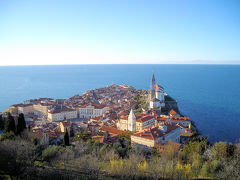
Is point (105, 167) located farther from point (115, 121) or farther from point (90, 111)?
point (90, 111)

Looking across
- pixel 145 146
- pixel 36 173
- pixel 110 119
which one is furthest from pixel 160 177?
pixel 110 119

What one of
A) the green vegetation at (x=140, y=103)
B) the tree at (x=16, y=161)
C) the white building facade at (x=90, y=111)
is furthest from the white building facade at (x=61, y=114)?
the tree at (x=16, y=161)

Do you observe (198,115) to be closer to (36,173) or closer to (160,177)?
(160,177)

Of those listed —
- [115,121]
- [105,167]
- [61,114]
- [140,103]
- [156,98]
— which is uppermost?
[105,167]

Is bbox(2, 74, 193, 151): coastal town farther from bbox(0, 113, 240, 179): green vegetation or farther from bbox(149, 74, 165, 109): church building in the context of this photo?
bbox(0, 113, 240, 179): green vegetation

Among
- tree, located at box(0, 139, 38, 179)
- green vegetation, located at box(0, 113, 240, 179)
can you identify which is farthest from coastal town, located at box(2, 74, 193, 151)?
tree, located at box(0, 139, 38, 179)

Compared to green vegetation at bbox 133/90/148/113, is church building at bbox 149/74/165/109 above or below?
above

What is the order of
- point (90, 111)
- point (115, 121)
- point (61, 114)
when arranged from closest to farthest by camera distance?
point (115, 121) < point (61, 114) < point (90, 111)

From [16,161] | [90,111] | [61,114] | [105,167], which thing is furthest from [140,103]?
[16,161]

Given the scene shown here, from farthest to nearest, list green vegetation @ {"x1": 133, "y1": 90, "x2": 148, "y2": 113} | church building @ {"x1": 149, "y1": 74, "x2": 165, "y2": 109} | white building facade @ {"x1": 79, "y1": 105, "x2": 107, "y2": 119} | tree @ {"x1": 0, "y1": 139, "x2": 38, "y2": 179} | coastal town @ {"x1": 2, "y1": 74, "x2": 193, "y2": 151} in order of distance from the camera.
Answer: white building facade @ {"x1": 79, "y1": 105, "x2": 107, "y2": 119} < green vegetation @ {"x1": 133, "y1": 90, "x2": 148, "y2": 113} < church building @ {"x1": 149, "y1": 74, "x2": 165, "y2": 109} < coastal town @ {"x1": 2, "y1": 74, "x2": 193, "y2": 151} < tree @ {"x1": 0, "y1": 139, "x2": 38, "y2": 179}
